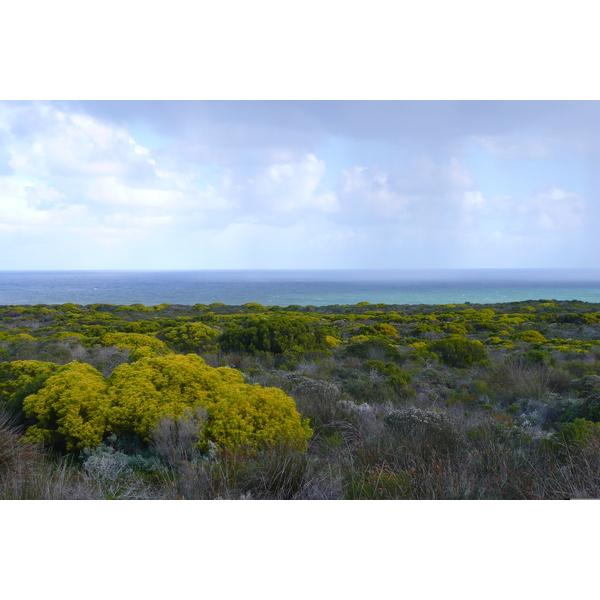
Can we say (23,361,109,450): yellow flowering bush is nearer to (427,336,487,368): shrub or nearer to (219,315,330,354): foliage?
(219,315,330,354): foliage

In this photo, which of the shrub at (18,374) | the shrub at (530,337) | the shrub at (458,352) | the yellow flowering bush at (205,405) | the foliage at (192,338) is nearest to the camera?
the yellow flowering bush at (205,405)

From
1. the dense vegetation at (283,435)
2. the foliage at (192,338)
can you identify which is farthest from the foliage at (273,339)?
the dense vegetation at (283,435)

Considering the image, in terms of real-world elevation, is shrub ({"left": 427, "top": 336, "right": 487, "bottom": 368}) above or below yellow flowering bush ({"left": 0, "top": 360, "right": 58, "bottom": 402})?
below

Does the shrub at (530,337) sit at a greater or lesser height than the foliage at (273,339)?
lesser

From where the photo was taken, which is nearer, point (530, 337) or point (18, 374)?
point (18, 374)

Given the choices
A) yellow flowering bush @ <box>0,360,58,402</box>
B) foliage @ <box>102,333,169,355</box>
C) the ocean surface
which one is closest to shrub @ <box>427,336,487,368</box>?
foliage @ <box>102,333,169,355</box>

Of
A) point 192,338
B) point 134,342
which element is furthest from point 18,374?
point 192,338

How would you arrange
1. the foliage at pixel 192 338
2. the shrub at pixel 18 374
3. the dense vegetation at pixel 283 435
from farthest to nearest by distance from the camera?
1. the foliage at pixel 192 338
2. the shrub at pixel 18 374
3. the dense vegetation at pixel 283 435

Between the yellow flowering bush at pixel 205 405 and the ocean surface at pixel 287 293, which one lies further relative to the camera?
the ocean surface at pixel 287 293

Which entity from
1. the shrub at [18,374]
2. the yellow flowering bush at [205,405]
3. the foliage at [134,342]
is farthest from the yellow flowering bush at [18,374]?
the foliage at [134,342]

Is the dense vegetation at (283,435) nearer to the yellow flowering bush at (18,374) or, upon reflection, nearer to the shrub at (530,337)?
the yellow flowering bush at (18,374)

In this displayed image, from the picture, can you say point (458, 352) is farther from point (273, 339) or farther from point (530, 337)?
point (530, 337)

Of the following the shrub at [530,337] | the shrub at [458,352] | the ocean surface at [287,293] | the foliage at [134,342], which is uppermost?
the foliage at [134,342]

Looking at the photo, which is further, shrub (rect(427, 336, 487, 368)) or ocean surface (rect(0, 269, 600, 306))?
ocean surface (rect(0, 269, 600, 306))
